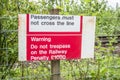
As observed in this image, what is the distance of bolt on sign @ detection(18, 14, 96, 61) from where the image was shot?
485 cm

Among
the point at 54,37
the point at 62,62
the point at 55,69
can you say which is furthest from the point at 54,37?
the point at 62,62

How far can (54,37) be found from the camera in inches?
196

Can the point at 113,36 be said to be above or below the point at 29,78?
above

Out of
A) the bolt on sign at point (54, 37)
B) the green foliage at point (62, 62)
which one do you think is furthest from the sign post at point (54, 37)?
the green foliage at point (62, 62)

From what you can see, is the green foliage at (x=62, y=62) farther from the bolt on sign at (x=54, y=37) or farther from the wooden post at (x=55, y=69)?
the bolt on sign at (x=54, y=37)

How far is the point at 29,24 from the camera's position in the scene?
15.9ft

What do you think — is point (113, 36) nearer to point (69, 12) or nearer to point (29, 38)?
point (69, 12)

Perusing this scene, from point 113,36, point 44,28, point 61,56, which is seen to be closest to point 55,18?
point 44,28

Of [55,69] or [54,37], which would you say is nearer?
[54,37]

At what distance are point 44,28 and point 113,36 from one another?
1613mm

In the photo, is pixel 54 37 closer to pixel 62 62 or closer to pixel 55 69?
pixel 55 69

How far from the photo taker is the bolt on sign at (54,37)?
4.85 m

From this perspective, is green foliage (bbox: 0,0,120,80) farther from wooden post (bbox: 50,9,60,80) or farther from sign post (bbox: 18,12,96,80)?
sign post (bbox: 18,12,96,80)

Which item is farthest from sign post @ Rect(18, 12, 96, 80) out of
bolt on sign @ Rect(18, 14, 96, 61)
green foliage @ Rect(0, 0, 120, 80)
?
green foliage @ Rect(0, 0, 120, 80)
